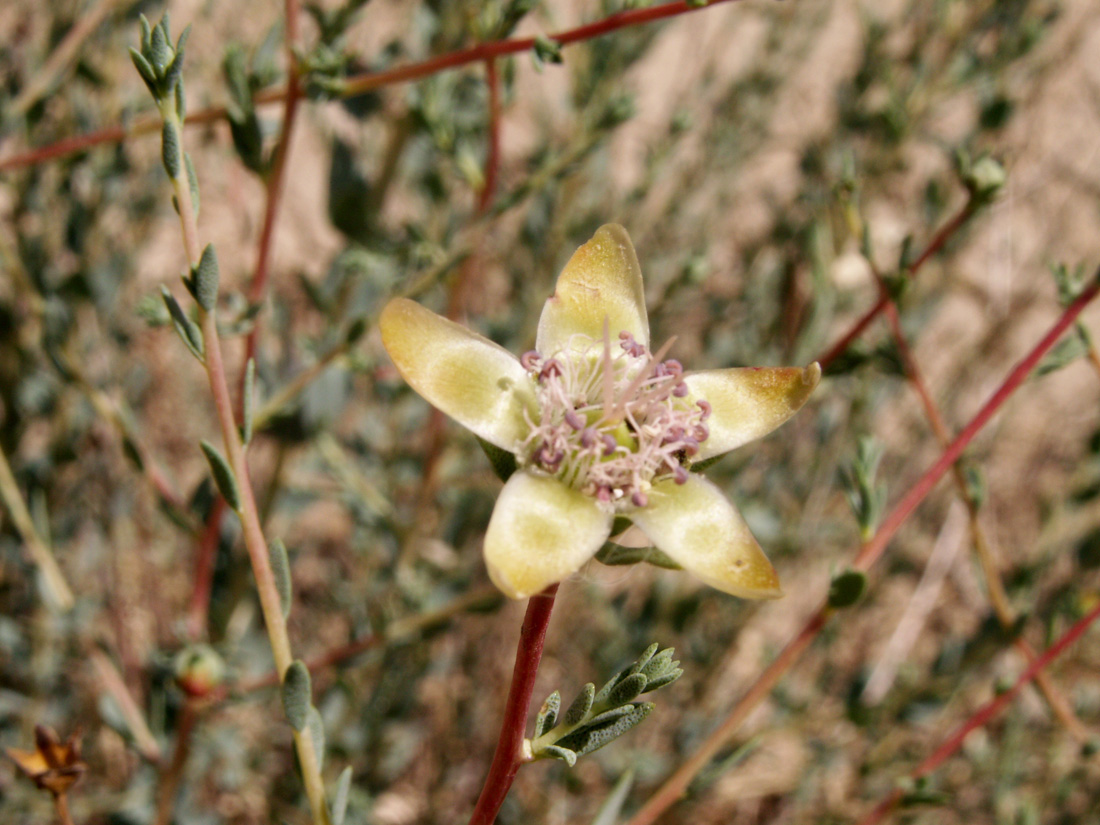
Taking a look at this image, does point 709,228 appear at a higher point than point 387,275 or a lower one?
higher

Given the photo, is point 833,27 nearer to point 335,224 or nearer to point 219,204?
point 219,204

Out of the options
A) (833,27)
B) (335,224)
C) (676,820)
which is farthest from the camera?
(833,27)

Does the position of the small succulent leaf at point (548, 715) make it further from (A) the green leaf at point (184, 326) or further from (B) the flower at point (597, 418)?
(A) the green leaf at point (184, 326)

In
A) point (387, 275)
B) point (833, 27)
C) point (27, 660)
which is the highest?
point (833, 27)

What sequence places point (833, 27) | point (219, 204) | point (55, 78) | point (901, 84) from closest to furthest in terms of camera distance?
point (55, 78)
point (901, 84)
point (219, 204)
point (833, 27)

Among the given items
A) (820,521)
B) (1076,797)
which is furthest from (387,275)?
(1076,797)

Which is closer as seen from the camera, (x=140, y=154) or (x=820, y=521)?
(x=820, y=521)

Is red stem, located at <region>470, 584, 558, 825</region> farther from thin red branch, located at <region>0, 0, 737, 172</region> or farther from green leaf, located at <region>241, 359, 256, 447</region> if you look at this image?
thin red branch, located at <region>0, 0, 737, 172</region>
